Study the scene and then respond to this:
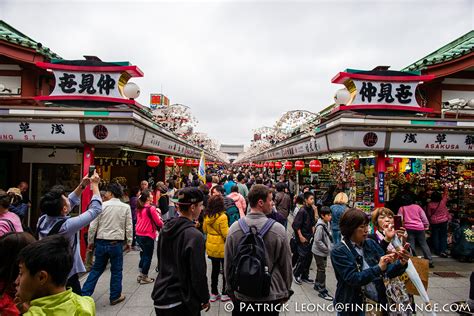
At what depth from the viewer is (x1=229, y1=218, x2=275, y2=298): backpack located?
3051mm

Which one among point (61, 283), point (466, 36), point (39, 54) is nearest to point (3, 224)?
point (61, 283)

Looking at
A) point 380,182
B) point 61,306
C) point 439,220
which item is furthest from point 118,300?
point 439,220

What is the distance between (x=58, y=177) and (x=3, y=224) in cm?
843

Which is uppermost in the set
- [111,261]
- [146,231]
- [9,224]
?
[9,224]

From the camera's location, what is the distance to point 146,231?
22.4 feet

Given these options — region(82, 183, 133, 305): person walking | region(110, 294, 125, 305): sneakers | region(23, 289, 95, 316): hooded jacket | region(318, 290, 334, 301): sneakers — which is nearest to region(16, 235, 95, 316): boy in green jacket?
region(23, 289, 95, 316): hooded jacket

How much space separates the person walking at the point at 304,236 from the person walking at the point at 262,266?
11.6 feet

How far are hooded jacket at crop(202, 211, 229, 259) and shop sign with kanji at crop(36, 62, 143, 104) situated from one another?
4972 millimetres

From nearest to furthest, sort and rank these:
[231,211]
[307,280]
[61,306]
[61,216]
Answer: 1. [61,306]
2. [61,216]
3. [307,280]
4. [231,211]

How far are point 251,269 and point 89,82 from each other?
25.3ft

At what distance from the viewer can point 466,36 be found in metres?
12.6

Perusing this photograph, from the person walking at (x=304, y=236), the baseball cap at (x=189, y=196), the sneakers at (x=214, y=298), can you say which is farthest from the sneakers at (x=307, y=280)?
the baseball cap at (x=189, y=196)

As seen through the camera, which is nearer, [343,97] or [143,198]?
[143,198]

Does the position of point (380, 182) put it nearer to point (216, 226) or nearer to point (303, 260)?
point (303, 260)
